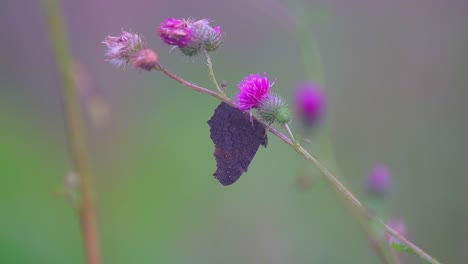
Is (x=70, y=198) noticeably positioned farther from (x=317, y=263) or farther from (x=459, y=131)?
(x=459, y=131)

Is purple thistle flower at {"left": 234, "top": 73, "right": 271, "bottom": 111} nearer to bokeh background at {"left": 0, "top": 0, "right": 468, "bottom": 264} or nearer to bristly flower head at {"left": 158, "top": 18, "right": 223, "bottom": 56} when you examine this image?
bristly flower head at {"left": 158, "top": 18, "right": 223, "bottom": 56}

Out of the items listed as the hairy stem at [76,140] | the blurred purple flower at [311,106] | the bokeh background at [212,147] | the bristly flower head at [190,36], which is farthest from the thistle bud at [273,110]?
the bokeh background at [212,147]

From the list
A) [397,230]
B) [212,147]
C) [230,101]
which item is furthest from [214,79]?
[212,147]

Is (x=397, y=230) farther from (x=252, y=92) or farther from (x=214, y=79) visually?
(x=214, y=79)

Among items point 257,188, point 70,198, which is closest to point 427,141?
point 257,188

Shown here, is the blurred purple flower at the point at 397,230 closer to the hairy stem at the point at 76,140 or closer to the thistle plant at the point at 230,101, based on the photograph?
the thistle plant at the point at 230,101

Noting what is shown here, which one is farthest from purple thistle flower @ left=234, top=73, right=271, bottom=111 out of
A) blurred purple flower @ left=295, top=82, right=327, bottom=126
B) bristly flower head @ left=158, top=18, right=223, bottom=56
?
blurred purple flower @ left=295, top=82, right=327, bottom=126
